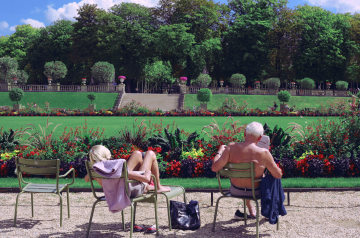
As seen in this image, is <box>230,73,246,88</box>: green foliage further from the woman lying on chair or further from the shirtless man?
the shirtless man

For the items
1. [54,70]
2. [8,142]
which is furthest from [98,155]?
[54,70]

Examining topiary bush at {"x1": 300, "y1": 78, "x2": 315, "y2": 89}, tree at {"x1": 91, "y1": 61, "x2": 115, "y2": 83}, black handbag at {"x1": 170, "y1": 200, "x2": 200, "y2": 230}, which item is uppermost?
tree at {"x1": 91, "y1": 61, "x2": 115, "y2": 83}

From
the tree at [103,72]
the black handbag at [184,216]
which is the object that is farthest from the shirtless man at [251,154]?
the tree at [103,72]

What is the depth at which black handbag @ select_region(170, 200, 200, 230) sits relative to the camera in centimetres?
434

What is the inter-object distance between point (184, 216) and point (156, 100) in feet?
125

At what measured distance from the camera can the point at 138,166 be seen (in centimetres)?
452

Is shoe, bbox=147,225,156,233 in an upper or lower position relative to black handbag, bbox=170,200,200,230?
lower

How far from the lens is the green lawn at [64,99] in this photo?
40.7 m

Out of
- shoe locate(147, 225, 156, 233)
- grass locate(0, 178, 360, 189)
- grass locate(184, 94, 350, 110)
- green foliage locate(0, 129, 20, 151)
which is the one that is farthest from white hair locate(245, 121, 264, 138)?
grass locate(184, 94, 350, 110)

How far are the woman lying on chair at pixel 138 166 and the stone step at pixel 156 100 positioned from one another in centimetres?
3465

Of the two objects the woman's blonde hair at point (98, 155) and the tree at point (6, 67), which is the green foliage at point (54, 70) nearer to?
the tree at point (6, 67)

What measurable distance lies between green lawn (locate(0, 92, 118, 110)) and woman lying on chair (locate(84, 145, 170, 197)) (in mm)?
36380

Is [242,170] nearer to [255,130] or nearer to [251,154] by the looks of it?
[251,154]

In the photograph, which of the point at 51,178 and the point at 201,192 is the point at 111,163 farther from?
the point at 51,178
